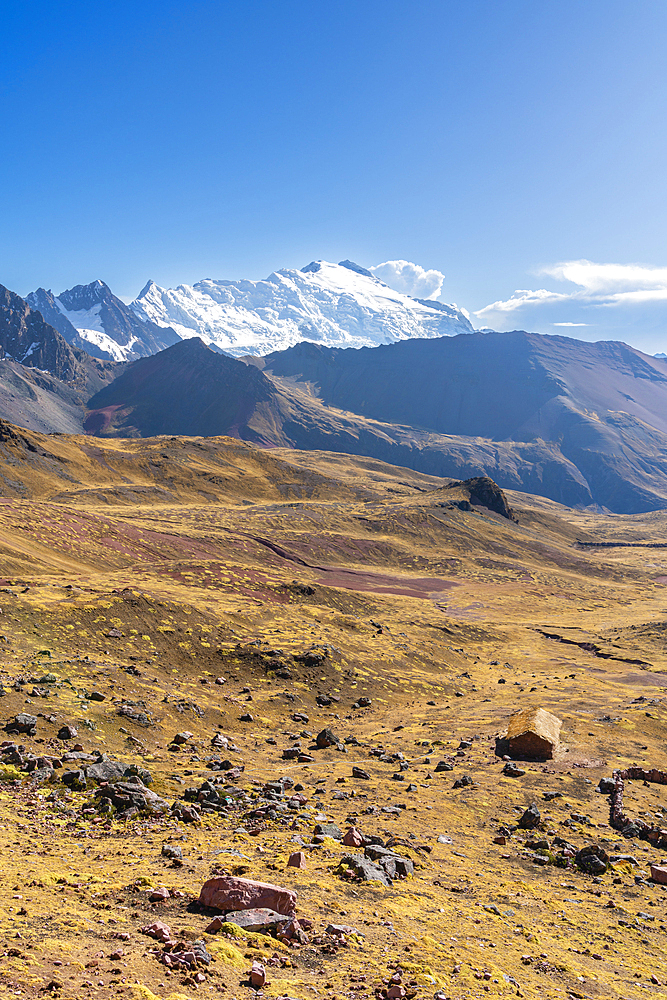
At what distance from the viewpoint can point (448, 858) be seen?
69.7 feet

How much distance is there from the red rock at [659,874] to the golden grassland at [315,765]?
0.69 metres

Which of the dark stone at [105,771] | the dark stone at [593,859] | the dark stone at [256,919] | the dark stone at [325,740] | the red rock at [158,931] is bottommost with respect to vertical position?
the dark stone at [325,740]

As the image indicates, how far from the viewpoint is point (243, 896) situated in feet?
44.9

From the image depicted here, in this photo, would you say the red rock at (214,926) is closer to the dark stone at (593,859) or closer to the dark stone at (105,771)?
the dark stone at (105,771)

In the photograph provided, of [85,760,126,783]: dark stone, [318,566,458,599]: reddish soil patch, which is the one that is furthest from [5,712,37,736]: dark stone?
[318,566,458,599]: reddish soil patch

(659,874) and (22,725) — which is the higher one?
(22,725)

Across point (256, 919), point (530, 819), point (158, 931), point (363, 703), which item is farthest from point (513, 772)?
point (158, 931)

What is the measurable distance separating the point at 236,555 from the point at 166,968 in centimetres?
9098

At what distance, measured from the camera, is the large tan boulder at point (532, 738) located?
34.8 m

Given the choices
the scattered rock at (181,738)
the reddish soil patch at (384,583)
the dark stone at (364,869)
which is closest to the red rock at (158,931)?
the dark stone at (364,869)

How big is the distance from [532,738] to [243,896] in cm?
2606

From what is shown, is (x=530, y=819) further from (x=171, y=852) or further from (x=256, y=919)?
(x=256, y=919)

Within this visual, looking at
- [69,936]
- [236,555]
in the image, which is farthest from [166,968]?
[236,555]

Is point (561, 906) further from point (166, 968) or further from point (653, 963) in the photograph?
point (166, 968)
